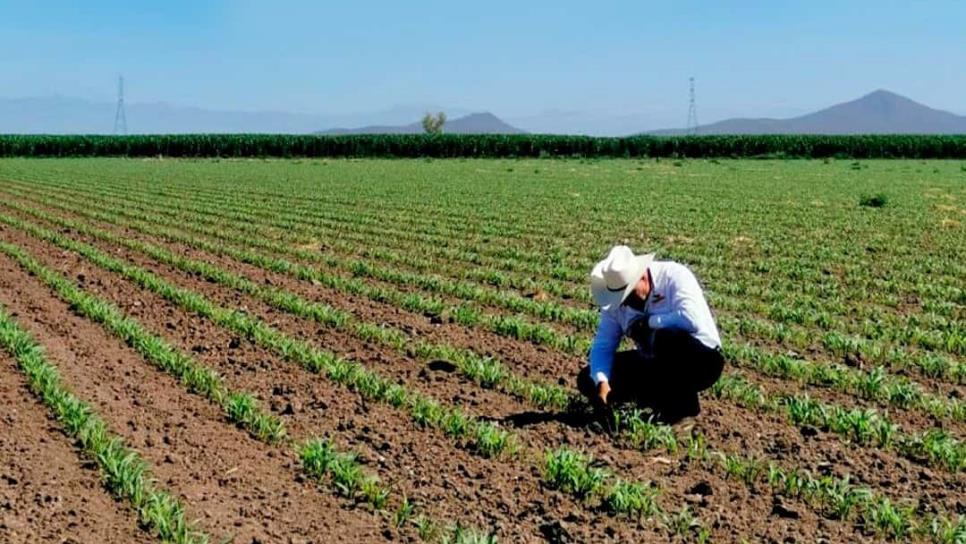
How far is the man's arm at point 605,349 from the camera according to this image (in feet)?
21.7

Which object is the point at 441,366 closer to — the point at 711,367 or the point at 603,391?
the point at 603,391

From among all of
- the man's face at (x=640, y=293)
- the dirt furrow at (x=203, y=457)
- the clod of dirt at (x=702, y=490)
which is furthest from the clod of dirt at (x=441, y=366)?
the clod of dirt at (x=702, y=490)

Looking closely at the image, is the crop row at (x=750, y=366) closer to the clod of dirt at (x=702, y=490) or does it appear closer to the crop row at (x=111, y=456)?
the clod of dirt at (x=702, y=490)

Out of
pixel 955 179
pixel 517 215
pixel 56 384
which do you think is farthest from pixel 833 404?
pixel 955 179

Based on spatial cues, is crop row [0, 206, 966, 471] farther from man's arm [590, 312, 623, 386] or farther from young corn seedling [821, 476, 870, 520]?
man's arm [590, 312, 623, 386]

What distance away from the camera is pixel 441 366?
8570 mm

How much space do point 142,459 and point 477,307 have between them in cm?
556

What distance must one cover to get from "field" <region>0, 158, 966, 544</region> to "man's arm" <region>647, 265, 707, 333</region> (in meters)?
0.73

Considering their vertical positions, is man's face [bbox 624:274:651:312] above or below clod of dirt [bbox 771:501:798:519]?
above

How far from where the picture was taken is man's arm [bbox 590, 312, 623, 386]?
6.62 meters

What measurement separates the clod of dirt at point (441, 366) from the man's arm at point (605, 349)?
2061mm

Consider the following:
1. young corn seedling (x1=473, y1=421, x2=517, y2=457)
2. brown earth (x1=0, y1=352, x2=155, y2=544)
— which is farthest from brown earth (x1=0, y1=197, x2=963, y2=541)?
brown earth (x1=0, y1=352, x2=155, y2=544)

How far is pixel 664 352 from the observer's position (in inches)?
260

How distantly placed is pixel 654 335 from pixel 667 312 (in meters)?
0.20
